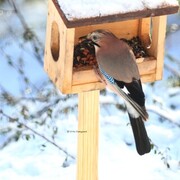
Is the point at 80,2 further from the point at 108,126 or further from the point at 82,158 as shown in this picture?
the point at 108,126

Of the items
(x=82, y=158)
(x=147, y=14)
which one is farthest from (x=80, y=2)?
(x=82, y=158)

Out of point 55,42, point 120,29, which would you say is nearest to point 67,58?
point 55,42

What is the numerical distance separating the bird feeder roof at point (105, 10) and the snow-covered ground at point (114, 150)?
51.1 inches

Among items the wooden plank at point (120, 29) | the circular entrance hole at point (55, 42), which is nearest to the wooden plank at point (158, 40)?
the wooden plank at point (120, 29)

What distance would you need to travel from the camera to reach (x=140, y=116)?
9.93 ft

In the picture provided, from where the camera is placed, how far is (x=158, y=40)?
312cm

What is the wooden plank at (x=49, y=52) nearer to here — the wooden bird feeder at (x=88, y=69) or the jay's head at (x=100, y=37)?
the wooden bird feeder at (x=88, y=69)

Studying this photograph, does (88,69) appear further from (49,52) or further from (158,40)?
(158,40)

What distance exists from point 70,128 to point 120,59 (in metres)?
1.33

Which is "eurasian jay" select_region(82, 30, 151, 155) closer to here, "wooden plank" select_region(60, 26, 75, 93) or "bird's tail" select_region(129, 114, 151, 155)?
"bird's tail" select_region(129, 114, 151, 155)

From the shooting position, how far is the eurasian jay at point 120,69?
2.98m

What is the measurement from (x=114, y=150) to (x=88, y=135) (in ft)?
3.33

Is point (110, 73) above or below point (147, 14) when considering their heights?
below

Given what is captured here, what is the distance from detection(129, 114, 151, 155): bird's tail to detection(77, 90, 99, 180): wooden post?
0.60ft
